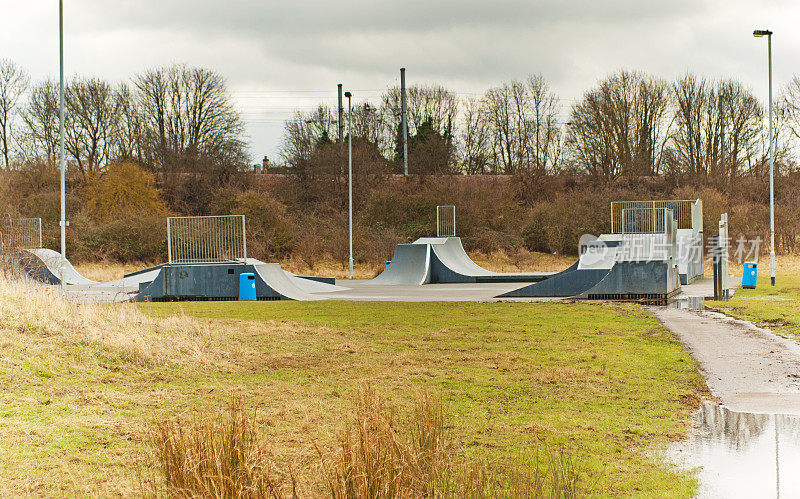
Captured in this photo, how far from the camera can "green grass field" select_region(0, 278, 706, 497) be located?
512 cm

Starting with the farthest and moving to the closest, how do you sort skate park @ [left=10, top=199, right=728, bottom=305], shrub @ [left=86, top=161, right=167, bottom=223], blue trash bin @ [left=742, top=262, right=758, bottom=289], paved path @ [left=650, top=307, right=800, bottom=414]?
shrub @ [left=86, top=161, right=167, bottom=223]
blue trash bin @ [left=742, top=262, right=758, bottom=289]
skate park @ [left=10, top=199, right=728, bottom=305]
paved path @ [left=650, top=307, right=800, bottom=414]

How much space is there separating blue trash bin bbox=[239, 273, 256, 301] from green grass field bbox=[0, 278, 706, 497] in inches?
336

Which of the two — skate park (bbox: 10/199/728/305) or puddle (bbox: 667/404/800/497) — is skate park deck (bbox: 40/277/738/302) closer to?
skate park (bbox: 10/199/728/305)

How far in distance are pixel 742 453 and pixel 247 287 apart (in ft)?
59.6

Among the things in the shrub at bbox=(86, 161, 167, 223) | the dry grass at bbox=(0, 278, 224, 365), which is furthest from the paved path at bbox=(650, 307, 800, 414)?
the shrub at bbox=(86, 161, 167, 223)

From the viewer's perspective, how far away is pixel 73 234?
38.2 m

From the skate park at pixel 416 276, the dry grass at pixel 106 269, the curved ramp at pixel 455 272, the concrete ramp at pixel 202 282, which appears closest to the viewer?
the skate park at pixel 416 276

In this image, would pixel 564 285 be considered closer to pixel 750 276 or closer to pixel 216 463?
pixel 750 276

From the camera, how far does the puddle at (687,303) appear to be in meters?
17.2

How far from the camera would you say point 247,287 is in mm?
22000

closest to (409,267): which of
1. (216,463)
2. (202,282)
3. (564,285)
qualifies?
(202,282)

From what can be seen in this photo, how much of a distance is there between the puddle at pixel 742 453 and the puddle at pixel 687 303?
11.0 meters

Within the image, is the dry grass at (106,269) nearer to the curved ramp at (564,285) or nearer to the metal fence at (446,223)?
the metal fence at (446,223)

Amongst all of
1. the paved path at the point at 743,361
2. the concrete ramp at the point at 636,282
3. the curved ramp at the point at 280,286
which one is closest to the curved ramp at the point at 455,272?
the curved ramp at the point at 280,286
